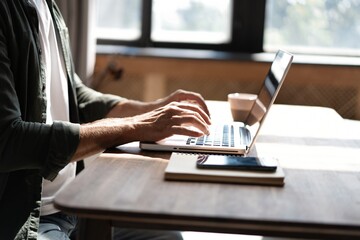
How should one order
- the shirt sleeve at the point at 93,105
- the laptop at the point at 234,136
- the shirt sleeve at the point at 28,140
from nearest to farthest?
1. the shirt sleeve at the point at 28,140
2. the laptop at the point at 234,136
3. the shirt sleeve at the point at 93,105

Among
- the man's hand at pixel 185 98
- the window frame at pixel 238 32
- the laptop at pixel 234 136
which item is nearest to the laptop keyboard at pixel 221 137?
the laptop at pixel 234 136

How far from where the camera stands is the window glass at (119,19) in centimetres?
280

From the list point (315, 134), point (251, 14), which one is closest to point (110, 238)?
point (315, 134)

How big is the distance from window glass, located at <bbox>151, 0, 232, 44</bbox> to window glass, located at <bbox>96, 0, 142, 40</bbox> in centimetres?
9

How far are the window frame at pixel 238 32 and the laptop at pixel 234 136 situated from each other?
1.17 metres

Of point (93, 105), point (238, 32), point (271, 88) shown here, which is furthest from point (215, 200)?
point (238, 32)

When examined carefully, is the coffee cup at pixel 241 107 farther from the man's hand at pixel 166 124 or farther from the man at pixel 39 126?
the man's hand at pixel 166 124

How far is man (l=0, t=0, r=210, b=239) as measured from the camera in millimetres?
1207

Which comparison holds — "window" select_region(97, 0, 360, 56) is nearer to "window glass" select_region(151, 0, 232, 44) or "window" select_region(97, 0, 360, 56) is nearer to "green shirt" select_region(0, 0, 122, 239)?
"window glass" select_region(151, 0, 232, 44)

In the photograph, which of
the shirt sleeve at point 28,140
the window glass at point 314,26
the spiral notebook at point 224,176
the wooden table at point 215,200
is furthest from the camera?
the window glass at point 314,26

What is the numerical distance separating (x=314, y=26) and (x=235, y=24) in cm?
37

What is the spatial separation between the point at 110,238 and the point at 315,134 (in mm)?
744

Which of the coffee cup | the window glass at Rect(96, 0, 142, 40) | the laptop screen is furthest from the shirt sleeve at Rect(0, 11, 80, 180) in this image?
the window glass at Rect(96, 0, 142, 40)

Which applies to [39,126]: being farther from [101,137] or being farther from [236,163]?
[236,163]
